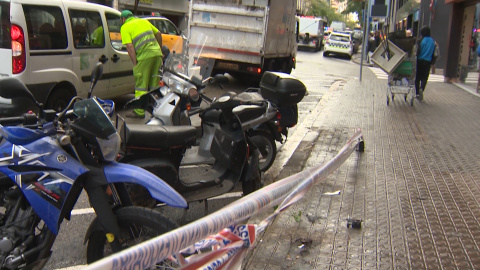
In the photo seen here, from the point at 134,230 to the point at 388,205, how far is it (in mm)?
2916

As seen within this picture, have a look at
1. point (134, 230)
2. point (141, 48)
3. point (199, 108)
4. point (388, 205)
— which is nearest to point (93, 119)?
point (134, 230)

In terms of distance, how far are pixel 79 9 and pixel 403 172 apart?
17.8 ft

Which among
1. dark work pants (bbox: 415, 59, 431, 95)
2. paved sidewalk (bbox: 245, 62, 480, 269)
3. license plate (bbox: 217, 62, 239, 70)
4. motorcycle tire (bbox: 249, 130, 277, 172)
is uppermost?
dark work pants (bbox: 415, 59, 431, 95)

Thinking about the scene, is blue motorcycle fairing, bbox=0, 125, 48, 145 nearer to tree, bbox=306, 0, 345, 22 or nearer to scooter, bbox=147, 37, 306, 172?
scooter, bbox=147, 37, 306, 172

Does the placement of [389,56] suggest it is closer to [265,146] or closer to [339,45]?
[265,146]

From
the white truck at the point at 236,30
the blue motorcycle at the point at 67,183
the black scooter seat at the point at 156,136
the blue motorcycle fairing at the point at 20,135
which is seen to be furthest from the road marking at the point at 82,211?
the white truck at the point at 236,30

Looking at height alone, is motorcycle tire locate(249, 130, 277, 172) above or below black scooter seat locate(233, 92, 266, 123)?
below

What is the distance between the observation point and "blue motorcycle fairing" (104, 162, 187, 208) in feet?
10.3

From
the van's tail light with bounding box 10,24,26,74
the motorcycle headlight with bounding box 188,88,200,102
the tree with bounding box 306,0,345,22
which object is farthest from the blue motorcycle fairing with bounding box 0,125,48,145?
the tree with bounding box 306,0,345,22

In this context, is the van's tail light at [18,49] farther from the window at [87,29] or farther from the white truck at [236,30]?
the white truck at [236,30]

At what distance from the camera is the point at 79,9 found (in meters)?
8.34

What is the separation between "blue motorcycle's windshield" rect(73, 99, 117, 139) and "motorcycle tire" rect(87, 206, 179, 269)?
0.48 meters

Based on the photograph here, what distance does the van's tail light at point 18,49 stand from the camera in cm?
709

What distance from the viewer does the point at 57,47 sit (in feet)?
25.7
